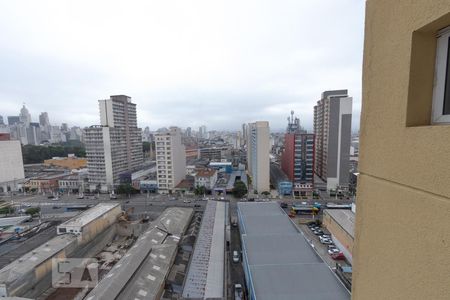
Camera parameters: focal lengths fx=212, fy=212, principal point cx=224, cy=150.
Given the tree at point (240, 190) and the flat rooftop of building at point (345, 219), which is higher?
the flat rooftop of building at point (345, 219)

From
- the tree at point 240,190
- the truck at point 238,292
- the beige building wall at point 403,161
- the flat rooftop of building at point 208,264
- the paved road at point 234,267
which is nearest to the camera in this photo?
the beige building wall at point 403,161

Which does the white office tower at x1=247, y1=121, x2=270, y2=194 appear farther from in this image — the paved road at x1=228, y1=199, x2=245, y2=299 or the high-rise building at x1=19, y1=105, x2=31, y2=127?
the high-rise building at x1=19, y1=105, x2=31, y2=127

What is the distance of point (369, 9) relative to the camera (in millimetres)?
854

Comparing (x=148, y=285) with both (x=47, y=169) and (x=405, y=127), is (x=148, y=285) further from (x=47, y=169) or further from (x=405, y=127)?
(x=47, y=169)

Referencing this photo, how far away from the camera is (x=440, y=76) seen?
1.97 feet

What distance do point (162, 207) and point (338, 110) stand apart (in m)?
18.3

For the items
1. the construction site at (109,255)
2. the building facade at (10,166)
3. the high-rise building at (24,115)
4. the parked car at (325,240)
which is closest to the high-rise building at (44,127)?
the high-rise building at (24,115)

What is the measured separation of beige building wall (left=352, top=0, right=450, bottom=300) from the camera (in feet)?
1.82

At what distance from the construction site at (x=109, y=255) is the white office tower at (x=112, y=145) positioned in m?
Result: 8.34

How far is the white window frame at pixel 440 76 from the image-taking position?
0.57 meters

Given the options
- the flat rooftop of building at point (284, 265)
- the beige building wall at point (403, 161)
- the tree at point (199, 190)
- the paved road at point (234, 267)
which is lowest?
the paved road at point (234, 267)

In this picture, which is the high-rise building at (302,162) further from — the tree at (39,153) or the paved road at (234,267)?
the tree at (39,153)

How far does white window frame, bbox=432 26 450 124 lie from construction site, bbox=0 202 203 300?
9009 mm

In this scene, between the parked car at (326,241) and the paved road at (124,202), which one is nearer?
the parked car at (326,241)
